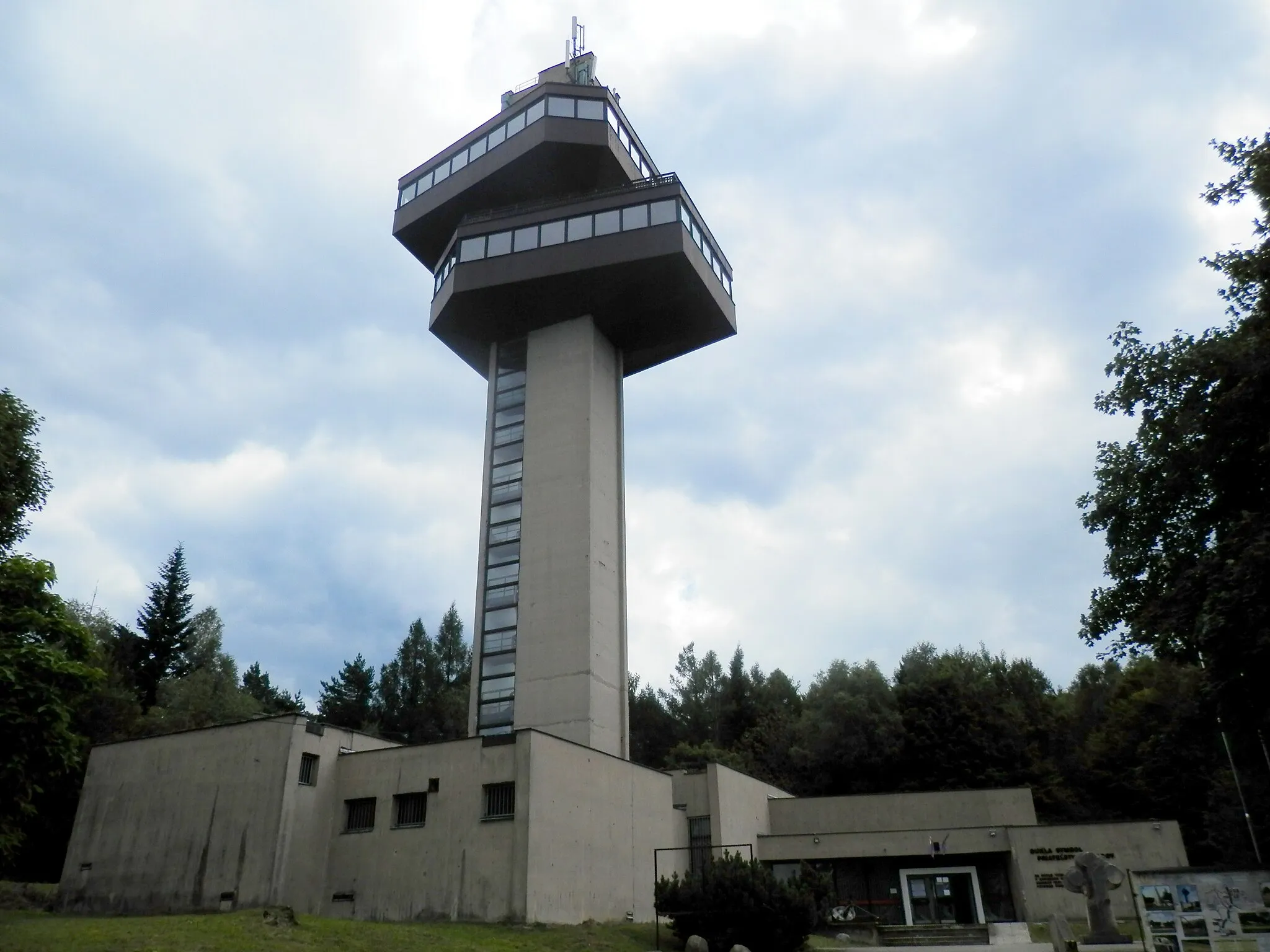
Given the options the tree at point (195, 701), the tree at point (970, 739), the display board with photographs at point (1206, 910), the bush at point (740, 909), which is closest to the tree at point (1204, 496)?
the display board with photographs at point (1206, 910)

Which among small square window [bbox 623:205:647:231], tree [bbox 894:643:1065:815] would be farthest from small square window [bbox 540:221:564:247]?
tree [bbox 894:643:1065:815]

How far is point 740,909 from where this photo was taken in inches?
907

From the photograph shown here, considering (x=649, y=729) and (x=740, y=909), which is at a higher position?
(x=649, y=729)

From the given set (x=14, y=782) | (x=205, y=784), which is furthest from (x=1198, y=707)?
(x=205, y=784)

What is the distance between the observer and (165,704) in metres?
55.6

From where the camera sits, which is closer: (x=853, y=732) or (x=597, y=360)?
(x=597, y=360)

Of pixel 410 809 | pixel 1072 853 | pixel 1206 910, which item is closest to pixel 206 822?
pixel 410 809

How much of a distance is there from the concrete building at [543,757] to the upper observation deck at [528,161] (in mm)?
123

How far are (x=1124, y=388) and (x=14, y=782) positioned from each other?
24728 mm

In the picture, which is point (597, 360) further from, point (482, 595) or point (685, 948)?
point (685, 948)

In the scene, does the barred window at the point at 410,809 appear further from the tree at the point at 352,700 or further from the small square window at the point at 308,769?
the tree at the point at 352,700

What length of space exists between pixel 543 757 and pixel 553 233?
2268cm

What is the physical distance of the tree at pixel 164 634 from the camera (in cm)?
6047

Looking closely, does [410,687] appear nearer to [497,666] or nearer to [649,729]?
[649,729]
